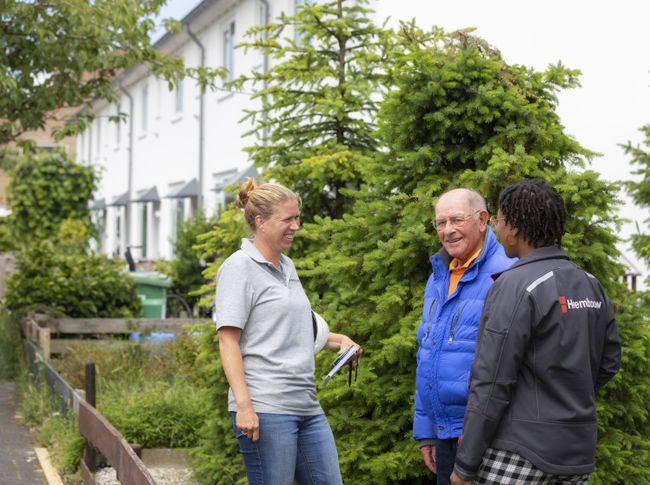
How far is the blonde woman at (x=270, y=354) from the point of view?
3.95m

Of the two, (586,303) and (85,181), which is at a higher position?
(85,181)

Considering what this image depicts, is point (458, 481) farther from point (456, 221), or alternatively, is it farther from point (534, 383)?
point (456, 221)

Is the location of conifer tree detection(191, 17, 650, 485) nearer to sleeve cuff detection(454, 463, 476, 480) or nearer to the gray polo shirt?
the gray polo shirt

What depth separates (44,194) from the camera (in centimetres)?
2877

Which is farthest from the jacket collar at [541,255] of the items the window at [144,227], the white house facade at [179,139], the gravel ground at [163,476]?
the window at [144,227]

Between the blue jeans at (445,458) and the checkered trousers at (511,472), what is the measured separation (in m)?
0.62

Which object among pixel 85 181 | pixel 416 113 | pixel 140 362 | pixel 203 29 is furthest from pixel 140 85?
pixel 416 113

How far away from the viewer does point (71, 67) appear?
1273cm

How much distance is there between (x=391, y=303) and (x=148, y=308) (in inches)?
423

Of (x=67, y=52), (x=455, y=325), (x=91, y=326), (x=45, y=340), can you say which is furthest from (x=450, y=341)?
(x=67, y=52)

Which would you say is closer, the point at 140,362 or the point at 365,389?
the point at 365,389

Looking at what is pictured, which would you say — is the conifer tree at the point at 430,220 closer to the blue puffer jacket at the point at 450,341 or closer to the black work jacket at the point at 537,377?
the blue puffer jacket at the point at 450,341

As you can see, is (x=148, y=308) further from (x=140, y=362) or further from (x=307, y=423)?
(x=307, y=423)

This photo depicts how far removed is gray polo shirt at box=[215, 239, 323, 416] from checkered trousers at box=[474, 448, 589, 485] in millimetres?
887
